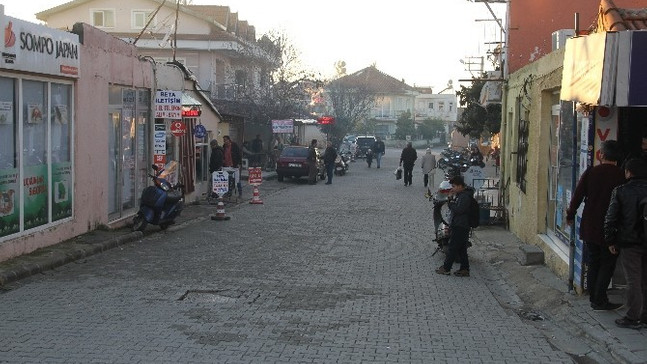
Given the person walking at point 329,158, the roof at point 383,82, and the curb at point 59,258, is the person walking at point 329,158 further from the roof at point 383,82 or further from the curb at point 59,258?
the roof at point 383,82

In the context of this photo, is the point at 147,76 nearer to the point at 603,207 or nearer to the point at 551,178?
the point at 551,178

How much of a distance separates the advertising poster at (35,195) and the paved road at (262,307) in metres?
1.10

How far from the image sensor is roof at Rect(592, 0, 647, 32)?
8102mm

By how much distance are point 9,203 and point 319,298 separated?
488 cm

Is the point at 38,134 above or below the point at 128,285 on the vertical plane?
above

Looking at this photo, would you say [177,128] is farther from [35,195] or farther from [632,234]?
[632,234]

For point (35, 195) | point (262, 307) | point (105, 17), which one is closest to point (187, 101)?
point (35, 195)

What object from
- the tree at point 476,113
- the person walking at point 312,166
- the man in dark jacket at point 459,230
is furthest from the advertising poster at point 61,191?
the tree at point 476,113

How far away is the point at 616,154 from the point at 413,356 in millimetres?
3260

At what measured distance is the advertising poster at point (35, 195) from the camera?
11.7 m

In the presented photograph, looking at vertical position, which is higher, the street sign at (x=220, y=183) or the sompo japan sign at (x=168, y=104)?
the sompo japan sign at (x=168, y=104)

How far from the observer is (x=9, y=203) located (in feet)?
36.5

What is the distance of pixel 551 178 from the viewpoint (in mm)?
12539

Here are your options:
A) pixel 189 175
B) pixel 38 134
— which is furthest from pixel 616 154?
pixel 189 175
